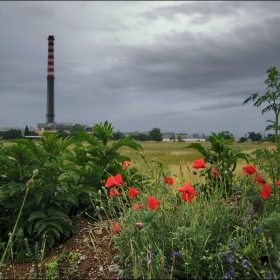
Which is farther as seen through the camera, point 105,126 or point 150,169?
point 105,126

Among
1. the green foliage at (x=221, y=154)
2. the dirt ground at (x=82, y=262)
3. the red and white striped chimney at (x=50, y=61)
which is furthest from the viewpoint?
the red and white striped chimney at (x=50, y=61)

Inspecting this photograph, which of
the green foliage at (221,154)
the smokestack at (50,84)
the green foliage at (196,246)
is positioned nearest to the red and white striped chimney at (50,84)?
the smokestack at (50,84)

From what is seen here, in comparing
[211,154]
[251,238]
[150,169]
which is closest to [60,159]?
[150,169]

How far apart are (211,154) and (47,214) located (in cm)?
259

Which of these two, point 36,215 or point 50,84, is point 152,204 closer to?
point 36,215

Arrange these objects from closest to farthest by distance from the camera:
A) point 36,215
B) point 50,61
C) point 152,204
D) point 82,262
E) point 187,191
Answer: point 152,204
point 187,191
point 82,262
point 36,215
point 50,61

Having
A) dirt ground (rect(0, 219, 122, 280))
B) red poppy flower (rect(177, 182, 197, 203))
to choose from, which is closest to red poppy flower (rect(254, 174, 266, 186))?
red poppy flower (rect(177, 182, 197, 203))

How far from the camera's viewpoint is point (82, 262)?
12.2ft

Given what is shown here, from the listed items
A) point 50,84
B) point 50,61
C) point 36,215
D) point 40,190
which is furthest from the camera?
point 50,84

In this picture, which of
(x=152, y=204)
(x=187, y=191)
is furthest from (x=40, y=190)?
(x=187, y=191)

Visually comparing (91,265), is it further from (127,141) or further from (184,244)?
(127,141)

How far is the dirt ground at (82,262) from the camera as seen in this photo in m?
3.45

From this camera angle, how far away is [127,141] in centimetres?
491

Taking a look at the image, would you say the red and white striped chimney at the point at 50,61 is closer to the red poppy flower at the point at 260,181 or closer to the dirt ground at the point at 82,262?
the dirt ground at the point at 82,262
